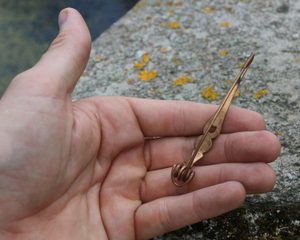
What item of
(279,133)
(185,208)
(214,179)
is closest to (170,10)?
(279,133)

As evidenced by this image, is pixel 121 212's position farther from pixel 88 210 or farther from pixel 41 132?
pixel 41 132

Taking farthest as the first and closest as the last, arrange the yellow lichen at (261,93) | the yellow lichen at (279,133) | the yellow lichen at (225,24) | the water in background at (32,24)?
the water in background at (32,24)
the yellow lichen at (225,24)
the yellow lichen at (261,93)
the yellow lichen at (279,133)

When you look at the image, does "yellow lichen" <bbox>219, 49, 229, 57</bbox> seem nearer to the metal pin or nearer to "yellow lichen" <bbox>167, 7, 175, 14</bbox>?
"yellow lichen" <bbox>167, 7, 175, 14</bbox>

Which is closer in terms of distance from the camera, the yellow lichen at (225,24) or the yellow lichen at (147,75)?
the yellow lichen at (147,75)

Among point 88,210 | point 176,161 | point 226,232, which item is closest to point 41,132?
point 88,210

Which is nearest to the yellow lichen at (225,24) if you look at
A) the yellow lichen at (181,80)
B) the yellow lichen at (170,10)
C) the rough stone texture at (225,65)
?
the rough stone texture at (225,65)

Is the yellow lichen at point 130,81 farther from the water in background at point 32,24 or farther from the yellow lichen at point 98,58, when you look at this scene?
the water in background at point 32,24
